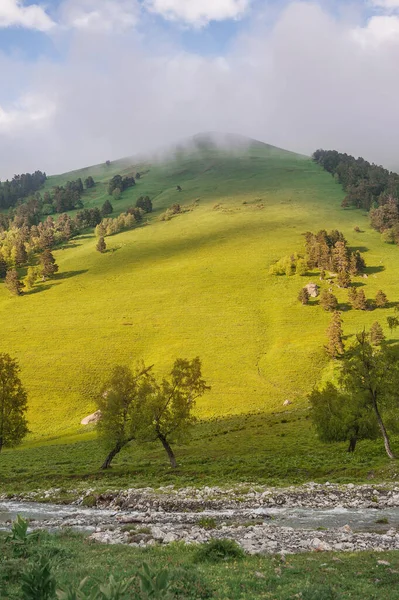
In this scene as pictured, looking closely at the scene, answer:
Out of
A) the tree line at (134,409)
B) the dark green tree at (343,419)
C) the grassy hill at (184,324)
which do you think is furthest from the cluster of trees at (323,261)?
the tree line at (134,409)

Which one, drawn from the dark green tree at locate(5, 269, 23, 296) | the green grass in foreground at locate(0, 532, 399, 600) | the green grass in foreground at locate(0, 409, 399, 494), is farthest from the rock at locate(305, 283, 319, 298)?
the green grass in foreground at locate(0, 532, 399, 600)

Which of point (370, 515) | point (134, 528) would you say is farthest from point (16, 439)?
point (370, 515)

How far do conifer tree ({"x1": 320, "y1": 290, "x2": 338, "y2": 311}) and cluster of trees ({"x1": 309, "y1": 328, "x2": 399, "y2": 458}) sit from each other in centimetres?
8780

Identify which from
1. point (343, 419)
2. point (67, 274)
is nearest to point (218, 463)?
point (343, 419)

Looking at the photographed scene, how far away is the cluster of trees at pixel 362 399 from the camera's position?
42875mm

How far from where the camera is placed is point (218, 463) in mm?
48312

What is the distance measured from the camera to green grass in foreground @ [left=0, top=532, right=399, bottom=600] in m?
12.1

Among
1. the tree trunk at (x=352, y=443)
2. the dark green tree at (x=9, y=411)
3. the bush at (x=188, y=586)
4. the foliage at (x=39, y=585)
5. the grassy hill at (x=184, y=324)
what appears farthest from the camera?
the grassy hill at (x=184, y=324)

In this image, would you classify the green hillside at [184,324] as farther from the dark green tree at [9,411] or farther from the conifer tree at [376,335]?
the dark green tree at [9,411]

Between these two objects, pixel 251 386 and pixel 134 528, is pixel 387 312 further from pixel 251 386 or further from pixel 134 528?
pixel 134 528

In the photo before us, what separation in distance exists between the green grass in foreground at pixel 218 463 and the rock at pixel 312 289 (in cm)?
7838

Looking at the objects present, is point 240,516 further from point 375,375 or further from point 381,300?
point 381,300

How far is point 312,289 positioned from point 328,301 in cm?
1179

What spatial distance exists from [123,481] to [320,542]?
27829 millimetres
